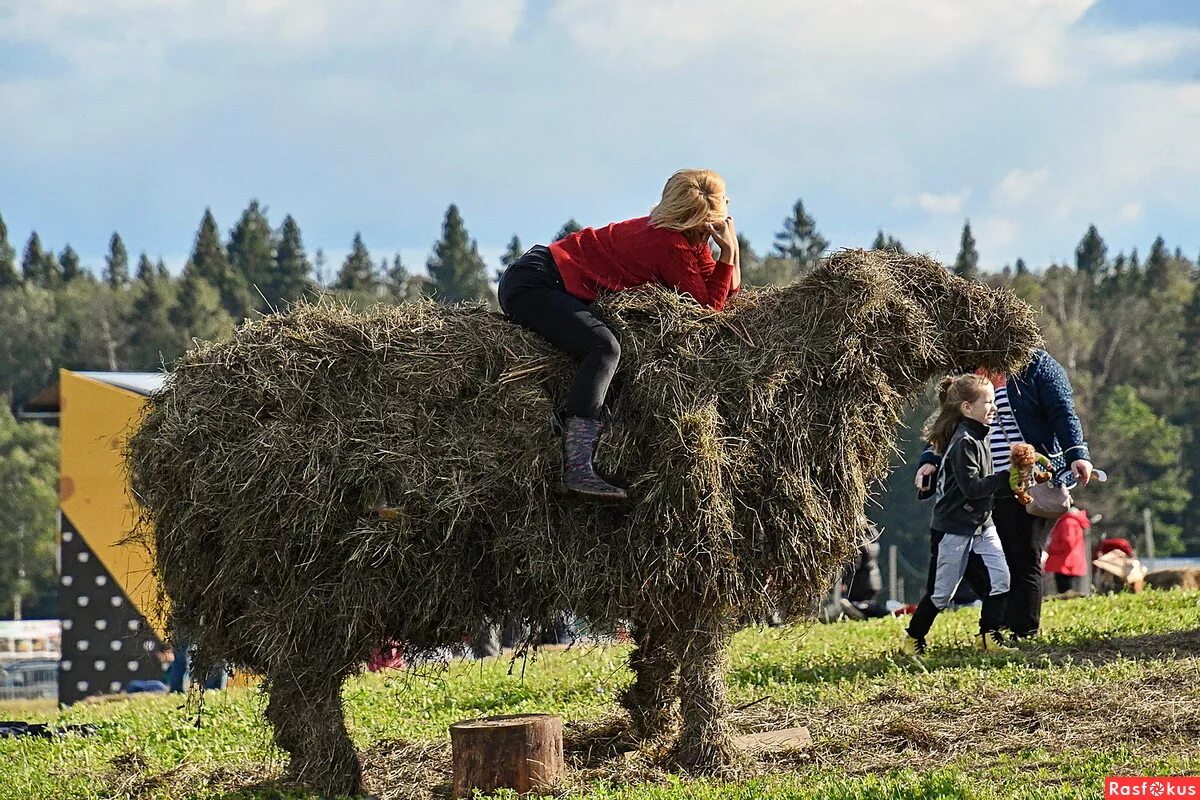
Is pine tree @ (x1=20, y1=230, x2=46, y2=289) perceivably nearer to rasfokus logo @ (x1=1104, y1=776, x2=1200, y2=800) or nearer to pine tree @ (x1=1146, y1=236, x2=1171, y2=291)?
pine tree @ (x1=1146, y1=236, x2=1171, y2=291)

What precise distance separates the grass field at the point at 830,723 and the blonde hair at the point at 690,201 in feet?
8.94

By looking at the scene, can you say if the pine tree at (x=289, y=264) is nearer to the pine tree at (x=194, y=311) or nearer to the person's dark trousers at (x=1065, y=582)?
the pine tree at (x=194, y=311)

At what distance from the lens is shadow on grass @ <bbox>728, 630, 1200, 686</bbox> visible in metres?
9.29

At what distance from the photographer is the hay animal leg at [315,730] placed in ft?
23.4

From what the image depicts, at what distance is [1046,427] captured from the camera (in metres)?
10.1

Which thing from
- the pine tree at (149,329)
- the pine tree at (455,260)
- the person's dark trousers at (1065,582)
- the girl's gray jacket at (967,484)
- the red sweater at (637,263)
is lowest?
the person's dark trousers at (1065,582)

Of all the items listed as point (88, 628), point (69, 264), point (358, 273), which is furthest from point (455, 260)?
point (88, 628)

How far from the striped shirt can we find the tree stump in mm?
4684

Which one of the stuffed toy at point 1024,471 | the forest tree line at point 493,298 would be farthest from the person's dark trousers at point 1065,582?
the forest tree line at point 493,298

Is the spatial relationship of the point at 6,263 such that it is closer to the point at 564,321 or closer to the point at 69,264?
the point at 69,264

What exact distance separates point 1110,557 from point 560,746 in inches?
428

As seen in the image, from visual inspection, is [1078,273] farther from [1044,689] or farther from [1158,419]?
[1044,689]

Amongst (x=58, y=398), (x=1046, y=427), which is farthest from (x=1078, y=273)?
(x=1046, y=427)

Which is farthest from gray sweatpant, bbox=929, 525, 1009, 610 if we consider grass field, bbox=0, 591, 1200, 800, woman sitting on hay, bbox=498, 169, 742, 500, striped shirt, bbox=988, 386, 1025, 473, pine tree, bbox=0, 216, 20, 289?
pine tree, bbox=0, 216, 20, 289
